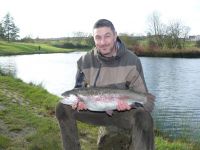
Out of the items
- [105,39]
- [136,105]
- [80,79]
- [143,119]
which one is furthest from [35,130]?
[143,119]

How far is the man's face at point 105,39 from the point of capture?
5137 millimetres

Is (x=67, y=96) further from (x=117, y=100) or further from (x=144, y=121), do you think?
(x=144, y=121)

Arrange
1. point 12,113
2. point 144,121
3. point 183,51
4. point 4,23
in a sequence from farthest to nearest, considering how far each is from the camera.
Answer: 1. point 4,23
2. point 183,51
3. point 12,113
4. point 144,121

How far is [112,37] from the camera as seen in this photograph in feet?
17.0

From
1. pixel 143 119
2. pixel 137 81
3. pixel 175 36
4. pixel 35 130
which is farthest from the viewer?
pixel 175 36

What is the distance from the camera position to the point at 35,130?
735 cm

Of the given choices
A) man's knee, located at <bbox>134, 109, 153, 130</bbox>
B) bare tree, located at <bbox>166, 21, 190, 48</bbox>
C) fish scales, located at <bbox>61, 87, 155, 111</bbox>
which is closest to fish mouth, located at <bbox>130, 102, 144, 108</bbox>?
fish scales, located at <bbox>61, 87, 155, 111</bbox>

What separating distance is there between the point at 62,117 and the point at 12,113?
411 centimetres

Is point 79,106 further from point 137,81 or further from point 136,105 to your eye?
point 137,81

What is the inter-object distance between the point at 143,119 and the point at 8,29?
111 meters

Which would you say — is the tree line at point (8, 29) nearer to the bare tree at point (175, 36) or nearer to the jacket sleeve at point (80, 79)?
the bare tree at point (175, 36)

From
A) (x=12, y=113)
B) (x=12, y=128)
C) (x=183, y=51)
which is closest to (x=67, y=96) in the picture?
(x=12, y=128)

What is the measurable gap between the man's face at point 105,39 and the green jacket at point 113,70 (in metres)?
0.13

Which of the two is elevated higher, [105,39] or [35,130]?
[105,39]
